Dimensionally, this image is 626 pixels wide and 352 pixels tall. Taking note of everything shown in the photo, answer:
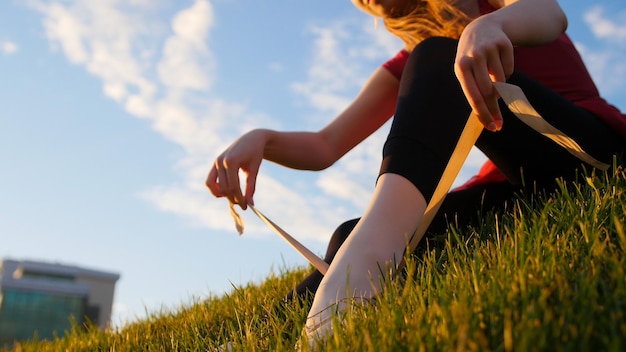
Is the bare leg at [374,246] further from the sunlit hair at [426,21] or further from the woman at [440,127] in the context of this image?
the sunlit hair at [426,21]

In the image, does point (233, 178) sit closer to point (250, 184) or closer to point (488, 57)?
point (250, 184)

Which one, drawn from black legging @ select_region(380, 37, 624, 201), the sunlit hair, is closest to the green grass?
black legging @ select_region(380, 37, 624, 201)

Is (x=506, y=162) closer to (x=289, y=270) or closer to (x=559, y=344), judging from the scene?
(x=559, y=344)

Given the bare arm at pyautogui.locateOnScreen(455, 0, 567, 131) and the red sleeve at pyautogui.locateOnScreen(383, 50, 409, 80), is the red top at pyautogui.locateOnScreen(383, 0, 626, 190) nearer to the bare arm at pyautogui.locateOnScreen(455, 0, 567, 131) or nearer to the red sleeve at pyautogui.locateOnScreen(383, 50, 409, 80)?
the red sleeve at pyautogui.locateOnScreen(383, 50, 409, 80)

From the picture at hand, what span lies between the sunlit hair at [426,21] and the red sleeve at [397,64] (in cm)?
11

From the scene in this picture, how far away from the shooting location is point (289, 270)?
346cm

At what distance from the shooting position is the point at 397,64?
2.88m

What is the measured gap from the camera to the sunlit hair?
7.93 ft

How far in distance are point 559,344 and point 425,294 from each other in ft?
1.55

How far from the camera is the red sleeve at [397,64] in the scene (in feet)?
9.41

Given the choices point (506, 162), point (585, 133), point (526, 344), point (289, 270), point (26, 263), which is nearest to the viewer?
point (526, 344)

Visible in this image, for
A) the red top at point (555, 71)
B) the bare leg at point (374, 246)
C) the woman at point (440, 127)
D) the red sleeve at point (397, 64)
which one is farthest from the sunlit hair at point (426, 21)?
the bare leg at point (374, 246)

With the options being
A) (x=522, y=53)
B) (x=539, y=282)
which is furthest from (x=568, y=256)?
(x=522, y=53)

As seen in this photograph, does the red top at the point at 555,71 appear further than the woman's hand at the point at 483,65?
Yes
